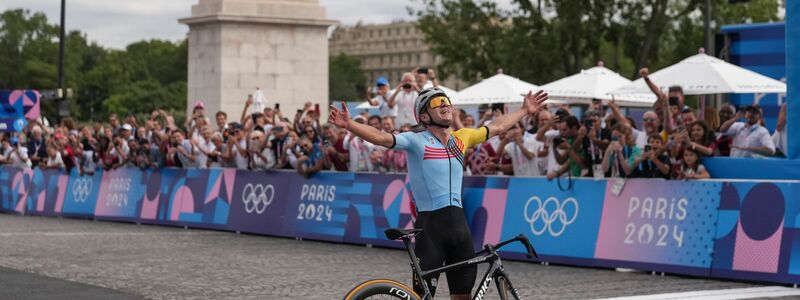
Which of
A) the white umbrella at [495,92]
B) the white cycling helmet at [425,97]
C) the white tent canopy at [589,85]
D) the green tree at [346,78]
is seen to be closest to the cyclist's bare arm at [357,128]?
the white cycling helmet at [425,97]

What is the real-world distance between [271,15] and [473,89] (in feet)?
27.8

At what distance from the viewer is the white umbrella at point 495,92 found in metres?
24.4

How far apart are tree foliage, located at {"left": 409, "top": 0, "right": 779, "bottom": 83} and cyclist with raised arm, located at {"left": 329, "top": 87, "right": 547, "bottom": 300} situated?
4060 cm

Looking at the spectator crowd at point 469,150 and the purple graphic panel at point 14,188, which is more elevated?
the spectator crowd at point 469,150

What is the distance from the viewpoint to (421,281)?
8078mm

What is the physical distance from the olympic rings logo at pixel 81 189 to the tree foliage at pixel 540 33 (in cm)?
2601

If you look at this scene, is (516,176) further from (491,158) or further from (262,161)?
(262,161)

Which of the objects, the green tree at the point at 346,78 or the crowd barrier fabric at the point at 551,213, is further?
the green tree at the point at 346,78

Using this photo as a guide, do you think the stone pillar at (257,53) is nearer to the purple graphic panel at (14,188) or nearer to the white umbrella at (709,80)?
the purple graphic panel at (14,188)

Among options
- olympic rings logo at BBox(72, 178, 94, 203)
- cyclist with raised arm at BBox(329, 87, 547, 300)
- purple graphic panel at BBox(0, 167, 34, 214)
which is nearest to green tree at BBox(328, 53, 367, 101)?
purple graphic panel at BBox(0, 167, 34, 214)

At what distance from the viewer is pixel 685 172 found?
1516cm

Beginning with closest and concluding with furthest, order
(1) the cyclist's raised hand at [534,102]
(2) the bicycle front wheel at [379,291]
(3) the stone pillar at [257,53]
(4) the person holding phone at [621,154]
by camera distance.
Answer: (2) the bicycle front wheel at [379,291]
(1) the cyclist's raised hand at [534,102]
(4) the person holding phone at [621,154]
(3) the stone pillar at [257,53]

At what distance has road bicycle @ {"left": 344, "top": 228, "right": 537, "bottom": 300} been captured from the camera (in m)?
7.61

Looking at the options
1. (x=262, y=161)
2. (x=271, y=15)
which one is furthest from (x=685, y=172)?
(x=271, y=15)
